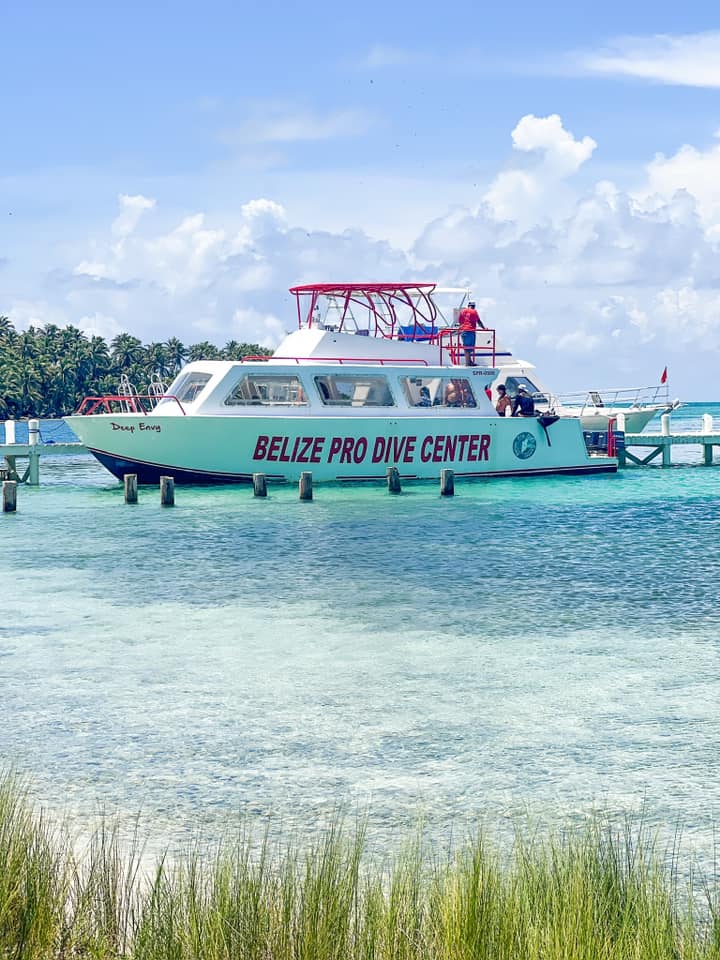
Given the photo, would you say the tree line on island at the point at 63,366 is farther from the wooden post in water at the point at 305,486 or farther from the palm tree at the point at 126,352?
the wooden post in water at the point at 305,486

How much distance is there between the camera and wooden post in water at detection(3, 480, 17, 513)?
925 inches

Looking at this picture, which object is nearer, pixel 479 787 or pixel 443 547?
pixel 479 787

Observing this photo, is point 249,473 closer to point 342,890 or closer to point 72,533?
point 72,533

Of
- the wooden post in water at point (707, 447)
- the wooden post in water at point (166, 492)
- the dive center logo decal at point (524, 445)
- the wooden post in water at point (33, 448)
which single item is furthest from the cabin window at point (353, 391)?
the wooden post in water at point (707, 447)

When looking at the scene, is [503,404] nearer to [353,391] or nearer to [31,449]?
[353,391]

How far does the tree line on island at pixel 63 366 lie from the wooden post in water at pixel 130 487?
7648 centimetres

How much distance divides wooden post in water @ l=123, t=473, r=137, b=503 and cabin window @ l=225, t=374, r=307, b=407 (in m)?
2.95

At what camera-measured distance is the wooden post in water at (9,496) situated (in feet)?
77.0

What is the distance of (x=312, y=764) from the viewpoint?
7582mm

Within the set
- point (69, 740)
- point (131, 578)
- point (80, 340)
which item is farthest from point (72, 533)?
point (80, 340)

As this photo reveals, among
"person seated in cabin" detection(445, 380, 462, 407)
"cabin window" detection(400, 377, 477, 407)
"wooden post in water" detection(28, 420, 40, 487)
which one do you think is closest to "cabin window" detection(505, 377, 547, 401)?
"cabin window" detection(400, 377, 477, 407)

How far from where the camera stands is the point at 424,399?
28.0m

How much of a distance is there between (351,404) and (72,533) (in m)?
8.64

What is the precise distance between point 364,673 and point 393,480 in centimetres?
1624
